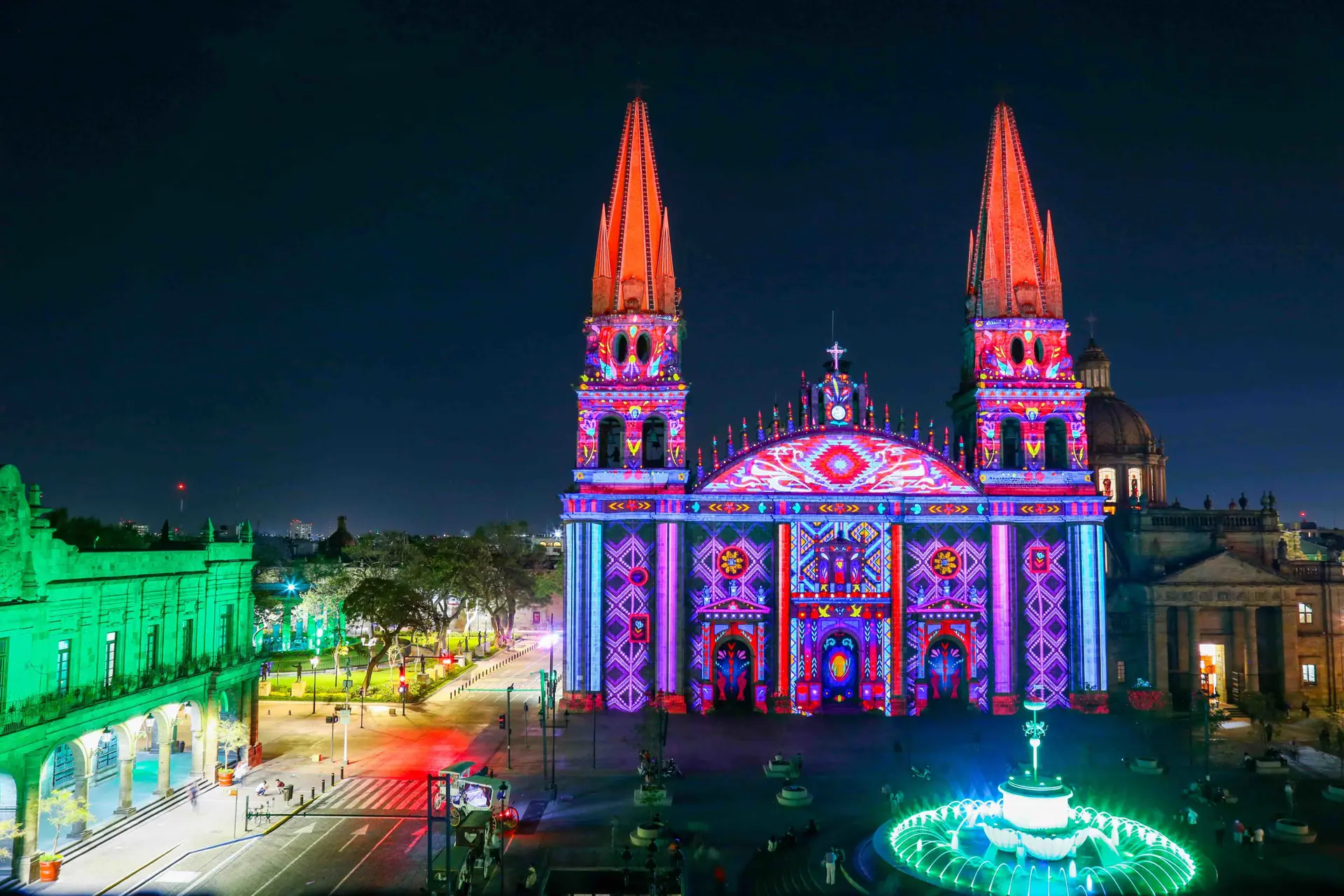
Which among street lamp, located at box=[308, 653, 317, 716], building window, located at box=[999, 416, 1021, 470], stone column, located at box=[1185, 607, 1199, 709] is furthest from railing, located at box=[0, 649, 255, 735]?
stone column, located at box=[1185, 607, 1199, 709]

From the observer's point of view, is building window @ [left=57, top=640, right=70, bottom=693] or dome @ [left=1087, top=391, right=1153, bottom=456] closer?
building window @ [left=57, top=640, right=70, bottom=693]

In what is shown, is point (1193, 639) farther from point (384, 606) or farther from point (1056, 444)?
point (384, 606)

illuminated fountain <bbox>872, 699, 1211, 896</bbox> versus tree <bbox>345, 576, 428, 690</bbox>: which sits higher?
tree <bbox>345, 576, 428, 690</bbox>

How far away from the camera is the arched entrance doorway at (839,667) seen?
55.8 m

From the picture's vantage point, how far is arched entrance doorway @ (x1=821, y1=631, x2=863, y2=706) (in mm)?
55750

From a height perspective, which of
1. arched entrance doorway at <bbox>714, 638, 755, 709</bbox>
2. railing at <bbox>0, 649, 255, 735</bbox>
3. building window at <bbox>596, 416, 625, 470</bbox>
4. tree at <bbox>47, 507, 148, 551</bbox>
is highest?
building window at <bbox>596, 416, 625, 470</bbox>

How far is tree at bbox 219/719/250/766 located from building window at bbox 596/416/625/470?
2279 cm

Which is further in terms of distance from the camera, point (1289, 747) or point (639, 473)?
point (639, 473)

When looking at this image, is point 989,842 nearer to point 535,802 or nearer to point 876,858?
point 876,858

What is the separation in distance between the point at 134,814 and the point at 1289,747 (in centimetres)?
5128

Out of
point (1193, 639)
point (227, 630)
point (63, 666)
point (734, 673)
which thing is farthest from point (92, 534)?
point (1193, 639)

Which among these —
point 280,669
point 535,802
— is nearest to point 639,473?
point 535,802

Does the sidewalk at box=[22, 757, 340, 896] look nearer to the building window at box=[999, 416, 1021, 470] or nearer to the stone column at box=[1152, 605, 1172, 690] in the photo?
the building window at box=[999, 416, 1021, 470]

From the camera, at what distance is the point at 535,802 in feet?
123
